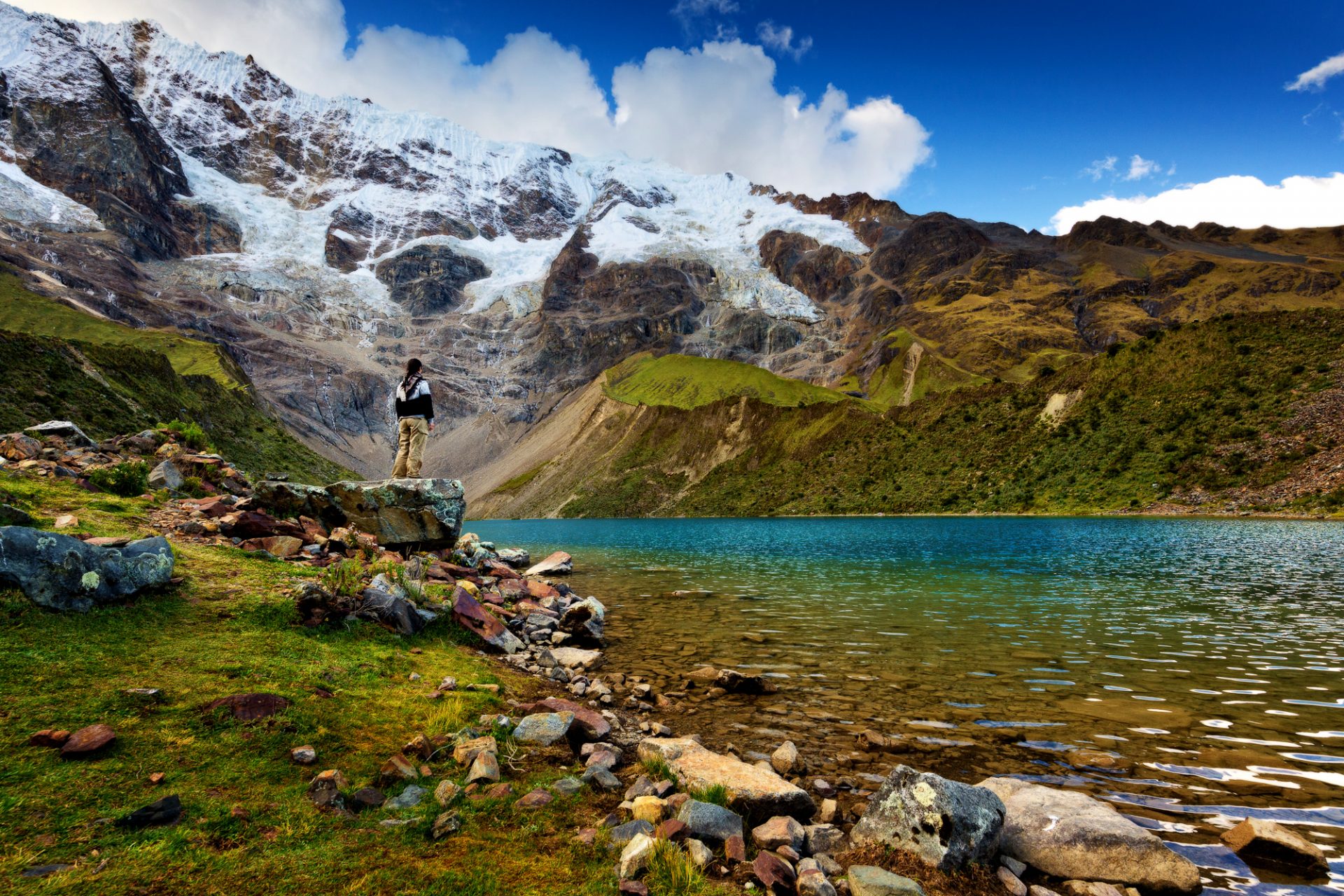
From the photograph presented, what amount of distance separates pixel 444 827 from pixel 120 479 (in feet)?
55.2

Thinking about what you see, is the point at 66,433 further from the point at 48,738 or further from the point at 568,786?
the point at 568,786

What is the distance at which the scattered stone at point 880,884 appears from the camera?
22.3 ft

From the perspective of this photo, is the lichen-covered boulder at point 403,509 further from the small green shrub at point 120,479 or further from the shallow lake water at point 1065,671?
the shallow lake water at point 1065,671

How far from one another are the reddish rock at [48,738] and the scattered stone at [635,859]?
6.69 meters

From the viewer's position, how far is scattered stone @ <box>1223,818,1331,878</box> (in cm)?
777

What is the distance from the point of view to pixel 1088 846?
26.2 feet

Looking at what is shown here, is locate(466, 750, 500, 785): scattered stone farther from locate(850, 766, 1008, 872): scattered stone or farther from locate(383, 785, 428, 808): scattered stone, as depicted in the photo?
locate(850, 766, 1008, 872): scattered stone

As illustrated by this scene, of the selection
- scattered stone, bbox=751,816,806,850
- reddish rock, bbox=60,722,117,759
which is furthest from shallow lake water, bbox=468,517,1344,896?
reddish rock, bbox=60,722,117,759

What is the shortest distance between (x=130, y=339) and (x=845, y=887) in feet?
622

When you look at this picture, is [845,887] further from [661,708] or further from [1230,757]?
[1230,757]

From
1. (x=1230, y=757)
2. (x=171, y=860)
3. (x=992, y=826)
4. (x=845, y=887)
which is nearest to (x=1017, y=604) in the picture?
(x=1230, y=757)

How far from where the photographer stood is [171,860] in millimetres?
5637

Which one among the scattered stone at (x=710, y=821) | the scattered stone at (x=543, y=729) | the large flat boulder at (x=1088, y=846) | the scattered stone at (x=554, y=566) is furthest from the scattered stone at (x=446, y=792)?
the scattered stone at (x=554, y=566)

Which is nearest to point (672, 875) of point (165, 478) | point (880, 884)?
point (880, 884)
